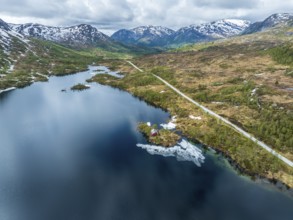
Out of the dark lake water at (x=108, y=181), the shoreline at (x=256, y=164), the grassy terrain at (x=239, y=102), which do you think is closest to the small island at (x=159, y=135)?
the dark lake water at (x=108, y=181)

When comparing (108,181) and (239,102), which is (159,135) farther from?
(239,102)

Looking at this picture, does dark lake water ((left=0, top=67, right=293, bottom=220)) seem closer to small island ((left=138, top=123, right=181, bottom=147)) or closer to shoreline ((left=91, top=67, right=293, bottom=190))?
small island ((left=138, top=123, right=181, bottom=147))

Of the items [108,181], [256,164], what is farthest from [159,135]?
[256,164]

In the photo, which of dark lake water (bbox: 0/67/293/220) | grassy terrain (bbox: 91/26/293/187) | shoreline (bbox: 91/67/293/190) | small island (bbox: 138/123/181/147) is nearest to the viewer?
dark lake water (bbox: 0/67/293/220)

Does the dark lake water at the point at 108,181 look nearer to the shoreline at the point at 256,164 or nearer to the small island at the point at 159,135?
the small island at the point at 159,135

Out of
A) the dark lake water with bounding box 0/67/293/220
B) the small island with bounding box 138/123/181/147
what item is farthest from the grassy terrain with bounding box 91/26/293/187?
the dark lake water with bounding box 0/67/293/220

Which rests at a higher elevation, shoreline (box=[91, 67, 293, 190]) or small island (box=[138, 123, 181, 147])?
shoreline (box=[91, 67, 293, 190])

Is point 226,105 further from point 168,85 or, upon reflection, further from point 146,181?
point 146,181
